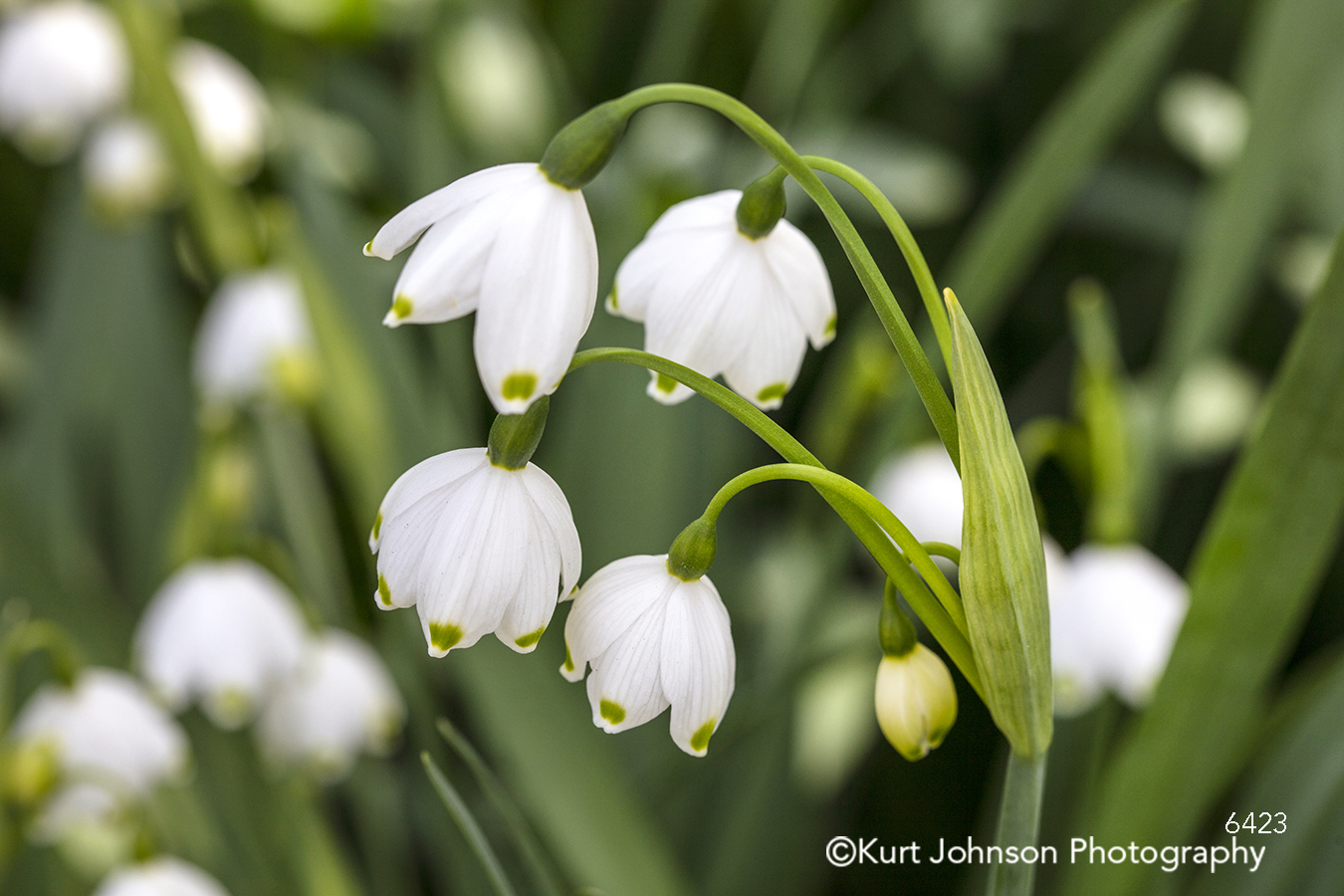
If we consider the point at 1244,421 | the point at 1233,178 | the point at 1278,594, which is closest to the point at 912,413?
the point at 1233,178

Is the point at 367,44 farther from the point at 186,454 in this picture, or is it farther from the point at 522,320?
the point at 522,320

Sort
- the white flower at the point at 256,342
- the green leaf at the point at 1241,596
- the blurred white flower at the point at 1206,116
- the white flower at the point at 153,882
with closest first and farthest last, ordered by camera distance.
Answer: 1. the green leaf at the point at 1241,596
2. the white flower at the point at 153,882
3. the white flower at the point at 256,342
4. the blurred white flower at the point at 1206,116

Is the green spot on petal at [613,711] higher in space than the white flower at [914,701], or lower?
higher

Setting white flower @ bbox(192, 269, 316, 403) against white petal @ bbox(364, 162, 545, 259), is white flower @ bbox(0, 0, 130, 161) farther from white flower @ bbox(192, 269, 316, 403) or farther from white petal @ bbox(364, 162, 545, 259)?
white petal @ bbox(364, 162, 545, 259)

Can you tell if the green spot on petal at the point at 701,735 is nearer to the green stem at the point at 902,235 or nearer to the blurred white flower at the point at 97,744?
the green stem at the point at 902,235

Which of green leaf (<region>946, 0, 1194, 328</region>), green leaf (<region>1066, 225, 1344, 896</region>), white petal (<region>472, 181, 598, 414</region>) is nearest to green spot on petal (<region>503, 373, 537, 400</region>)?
white petal (<region>472, 181, 598, 414</region>)

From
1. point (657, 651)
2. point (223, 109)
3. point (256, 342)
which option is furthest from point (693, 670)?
point (223, 109)

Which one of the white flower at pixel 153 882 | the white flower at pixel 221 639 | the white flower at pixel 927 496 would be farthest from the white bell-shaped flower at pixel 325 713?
the white flower at pixel 927 496
